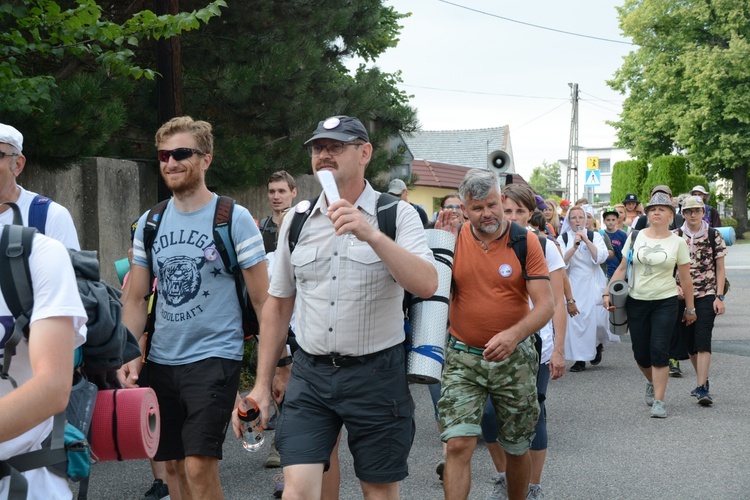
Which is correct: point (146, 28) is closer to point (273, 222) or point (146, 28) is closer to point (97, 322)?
point (273, 222)

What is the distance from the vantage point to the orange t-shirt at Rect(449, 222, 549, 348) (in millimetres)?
5102

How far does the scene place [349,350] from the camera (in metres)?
3.82

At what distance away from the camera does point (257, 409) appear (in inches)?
153

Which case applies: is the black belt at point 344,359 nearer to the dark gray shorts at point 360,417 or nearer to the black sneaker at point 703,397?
the dark gray shorts at point 360,417

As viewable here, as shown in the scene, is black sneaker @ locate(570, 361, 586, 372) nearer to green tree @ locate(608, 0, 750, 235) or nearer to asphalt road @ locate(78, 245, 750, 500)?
asphalt road @ locate(78, 245, 750, 500)

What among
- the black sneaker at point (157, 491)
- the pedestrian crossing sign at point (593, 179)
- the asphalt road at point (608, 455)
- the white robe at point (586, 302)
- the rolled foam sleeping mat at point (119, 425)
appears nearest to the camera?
the rolled foam sleeping mat at point (119, 425)

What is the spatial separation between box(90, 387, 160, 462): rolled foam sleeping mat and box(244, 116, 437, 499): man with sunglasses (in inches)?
27.8

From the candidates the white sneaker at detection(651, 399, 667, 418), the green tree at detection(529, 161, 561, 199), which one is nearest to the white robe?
the white sneaker at detection(651, 399, 667, 418)

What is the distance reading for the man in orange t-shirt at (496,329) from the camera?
16.5 feet

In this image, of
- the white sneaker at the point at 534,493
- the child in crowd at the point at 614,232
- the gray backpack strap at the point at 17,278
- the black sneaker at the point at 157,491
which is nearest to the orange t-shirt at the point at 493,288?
the white sneaker at the point at 534,493

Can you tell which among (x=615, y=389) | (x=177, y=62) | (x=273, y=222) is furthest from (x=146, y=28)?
(x=615, y=389)

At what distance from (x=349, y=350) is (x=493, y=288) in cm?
151

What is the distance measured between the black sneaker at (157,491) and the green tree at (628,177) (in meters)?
44.6

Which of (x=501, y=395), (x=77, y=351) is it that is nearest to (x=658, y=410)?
(x=501, y=395)
